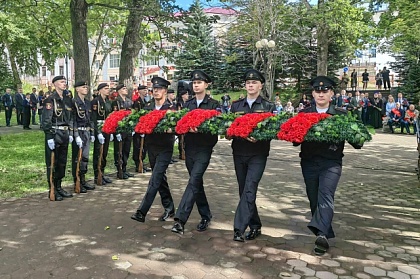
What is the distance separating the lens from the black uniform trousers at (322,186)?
4.79 m

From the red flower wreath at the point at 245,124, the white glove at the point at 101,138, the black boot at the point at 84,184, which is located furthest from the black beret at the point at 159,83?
the black boot at the point at 84,184

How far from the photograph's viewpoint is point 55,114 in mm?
7258

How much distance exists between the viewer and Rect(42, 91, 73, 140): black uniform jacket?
713cm

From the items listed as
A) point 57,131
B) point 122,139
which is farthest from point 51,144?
point 122,139

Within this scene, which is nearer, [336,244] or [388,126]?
[336,244]

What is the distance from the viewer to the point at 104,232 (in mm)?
5547

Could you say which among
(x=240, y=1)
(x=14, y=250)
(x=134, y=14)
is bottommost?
(x=14, y=250)

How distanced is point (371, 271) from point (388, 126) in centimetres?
1853

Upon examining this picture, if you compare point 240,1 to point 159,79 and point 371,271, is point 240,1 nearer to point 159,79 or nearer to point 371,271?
point 159,79

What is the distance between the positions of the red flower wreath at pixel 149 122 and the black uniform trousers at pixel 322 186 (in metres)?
2.05

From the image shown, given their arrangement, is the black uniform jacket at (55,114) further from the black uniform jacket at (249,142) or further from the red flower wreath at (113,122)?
the black uniform jacket at (249,142)

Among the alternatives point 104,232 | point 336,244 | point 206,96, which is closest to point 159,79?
point 206,96

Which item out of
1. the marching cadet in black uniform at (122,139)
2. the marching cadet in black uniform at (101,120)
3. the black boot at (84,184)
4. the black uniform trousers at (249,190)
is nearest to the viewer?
the black uniform trousers at (249,190)

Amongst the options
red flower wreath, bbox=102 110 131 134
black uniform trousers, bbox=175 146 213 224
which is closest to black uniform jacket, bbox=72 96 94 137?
red flower wreath, bbox=102 110 131 134
